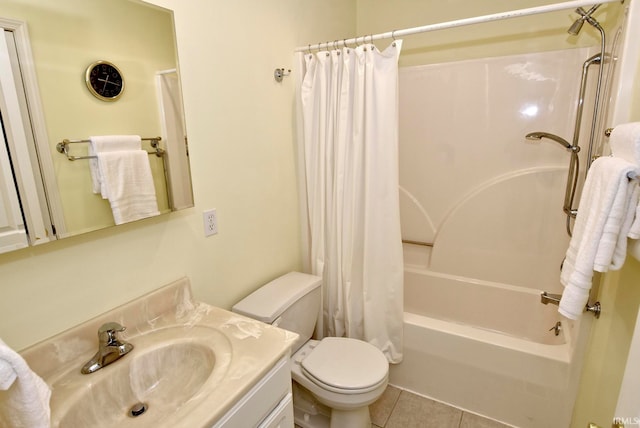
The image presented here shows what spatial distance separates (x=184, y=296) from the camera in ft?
4.17

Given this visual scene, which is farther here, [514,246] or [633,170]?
[514,246]

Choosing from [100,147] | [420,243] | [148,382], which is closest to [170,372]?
[148,382]

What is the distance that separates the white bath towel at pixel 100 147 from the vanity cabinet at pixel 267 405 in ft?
2.40

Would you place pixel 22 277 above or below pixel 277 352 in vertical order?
above

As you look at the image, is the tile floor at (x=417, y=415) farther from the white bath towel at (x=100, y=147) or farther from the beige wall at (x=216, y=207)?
the white bath towel at (x=100, y=147)

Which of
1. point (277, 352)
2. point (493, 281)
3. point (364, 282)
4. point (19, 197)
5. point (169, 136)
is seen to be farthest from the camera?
point (493, 281)

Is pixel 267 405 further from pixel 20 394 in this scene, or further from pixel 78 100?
pixel 78 100

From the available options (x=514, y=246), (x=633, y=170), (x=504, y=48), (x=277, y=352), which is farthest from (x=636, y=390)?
(x=504, y=48)

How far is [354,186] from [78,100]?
118 centimetres

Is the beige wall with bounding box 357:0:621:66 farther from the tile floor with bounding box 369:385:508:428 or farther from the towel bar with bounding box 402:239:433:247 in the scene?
the tile floor with bounding box 369:385:508:428

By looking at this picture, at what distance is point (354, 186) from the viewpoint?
Answer: 1718 millimetres

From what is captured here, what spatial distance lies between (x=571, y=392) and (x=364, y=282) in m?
1.06

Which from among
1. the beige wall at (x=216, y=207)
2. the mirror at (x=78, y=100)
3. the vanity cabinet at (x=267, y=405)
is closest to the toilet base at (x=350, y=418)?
the vanity cabinet at (x=267, y=405)

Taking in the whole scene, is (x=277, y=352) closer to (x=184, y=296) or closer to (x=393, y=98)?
(x=184, y=296)
